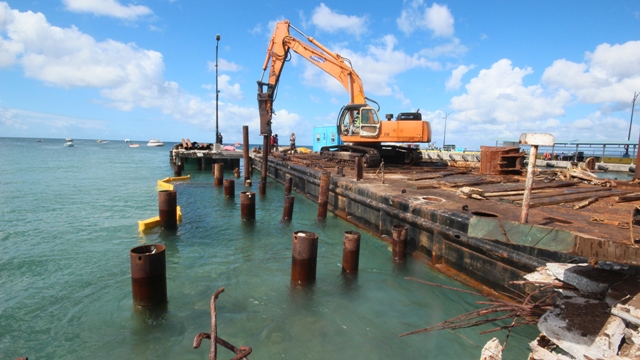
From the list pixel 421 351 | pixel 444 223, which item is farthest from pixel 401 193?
pixel 421 351

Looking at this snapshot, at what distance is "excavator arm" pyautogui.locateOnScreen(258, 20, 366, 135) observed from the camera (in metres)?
17.1

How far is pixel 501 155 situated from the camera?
1249 centimetres

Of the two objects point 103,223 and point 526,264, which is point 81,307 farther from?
point 526,264

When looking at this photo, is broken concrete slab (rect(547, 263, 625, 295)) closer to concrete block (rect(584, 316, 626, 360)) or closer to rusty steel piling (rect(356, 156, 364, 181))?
concrete block (rect(584, 316, 626, 360))

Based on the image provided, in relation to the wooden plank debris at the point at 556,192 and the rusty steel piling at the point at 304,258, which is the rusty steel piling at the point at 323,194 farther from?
the wooden plank debris at the point at 556,192

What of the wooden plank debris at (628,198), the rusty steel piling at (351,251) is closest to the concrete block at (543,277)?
the rusty steel piling at (351,251)

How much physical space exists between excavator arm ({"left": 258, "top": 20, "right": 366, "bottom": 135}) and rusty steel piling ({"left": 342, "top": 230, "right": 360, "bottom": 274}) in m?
11.5

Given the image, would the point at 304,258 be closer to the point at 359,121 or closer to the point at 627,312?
the point at 627,312

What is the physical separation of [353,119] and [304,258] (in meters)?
11.2

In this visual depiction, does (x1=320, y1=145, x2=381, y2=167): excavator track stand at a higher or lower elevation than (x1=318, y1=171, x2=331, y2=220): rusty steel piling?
higher

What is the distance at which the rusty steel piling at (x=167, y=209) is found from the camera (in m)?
9.20

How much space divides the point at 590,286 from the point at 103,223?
11.7 m

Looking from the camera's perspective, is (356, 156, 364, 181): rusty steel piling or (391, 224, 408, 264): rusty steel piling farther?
(356, 156, 364, 181): rusty steel piling

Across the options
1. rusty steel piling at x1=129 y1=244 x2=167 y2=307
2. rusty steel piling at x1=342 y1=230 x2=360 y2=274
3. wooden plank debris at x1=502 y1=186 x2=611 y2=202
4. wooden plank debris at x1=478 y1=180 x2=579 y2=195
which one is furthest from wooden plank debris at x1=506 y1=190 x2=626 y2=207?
rusty steel piling at x1=129 y1=244 x2=167 y2=307
